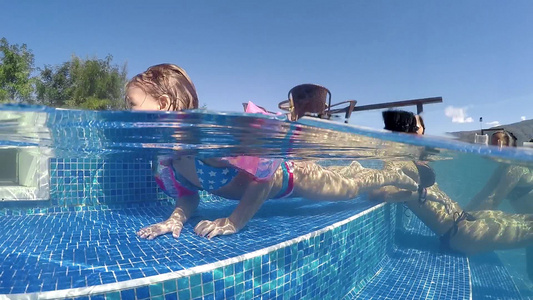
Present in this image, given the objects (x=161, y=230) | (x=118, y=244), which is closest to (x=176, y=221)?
(x=161, y=230)

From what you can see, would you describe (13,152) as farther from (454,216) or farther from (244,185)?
(454,216)

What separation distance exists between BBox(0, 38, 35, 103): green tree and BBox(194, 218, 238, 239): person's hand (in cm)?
3372

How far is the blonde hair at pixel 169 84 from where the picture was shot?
3646 mm

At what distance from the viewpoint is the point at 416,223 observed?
5.89m

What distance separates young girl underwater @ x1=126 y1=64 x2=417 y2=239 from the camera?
3.66 metres

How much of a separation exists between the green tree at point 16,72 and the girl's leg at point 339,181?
33.5 meters

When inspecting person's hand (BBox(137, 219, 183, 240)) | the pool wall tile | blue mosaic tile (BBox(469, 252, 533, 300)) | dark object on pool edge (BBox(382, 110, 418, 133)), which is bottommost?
blue mosaic tile (BBox(469, 252, 533, 300))

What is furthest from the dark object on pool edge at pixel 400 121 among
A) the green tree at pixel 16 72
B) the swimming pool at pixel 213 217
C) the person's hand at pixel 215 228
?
the green tree at pixel 16 72

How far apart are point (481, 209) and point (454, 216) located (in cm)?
45

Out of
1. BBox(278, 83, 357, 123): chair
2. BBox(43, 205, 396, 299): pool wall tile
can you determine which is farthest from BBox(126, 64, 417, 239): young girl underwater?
BBox(278, 83, 357, 123): chair

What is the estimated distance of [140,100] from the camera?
3.62 meters

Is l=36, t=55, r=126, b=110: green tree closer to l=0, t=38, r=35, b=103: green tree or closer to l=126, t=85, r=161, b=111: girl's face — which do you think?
l=0, t=38, r=35, b=103: green tree

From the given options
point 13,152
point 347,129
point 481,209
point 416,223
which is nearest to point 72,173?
point 13,152

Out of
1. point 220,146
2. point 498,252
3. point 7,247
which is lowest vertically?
point 498,252
